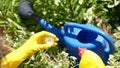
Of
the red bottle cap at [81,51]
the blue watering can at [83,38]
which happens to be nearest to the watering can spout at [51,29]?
the blue watering can at [83,38]

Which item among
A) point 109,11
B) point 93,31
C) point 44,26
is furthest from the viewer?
point 109,11

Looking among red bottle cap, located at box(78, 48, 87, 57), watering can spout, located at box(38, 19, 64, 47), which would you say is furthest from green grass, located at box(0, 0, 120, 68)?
red bottle cap, located at box(78, 48, 87, 57)

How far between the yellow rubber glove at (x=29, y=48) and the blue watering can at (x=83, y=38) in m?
0.10

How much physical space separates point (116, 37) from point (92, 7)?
35 centimetres

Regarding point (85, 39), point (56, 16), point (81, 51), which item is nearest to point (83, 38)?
point (85, 39)

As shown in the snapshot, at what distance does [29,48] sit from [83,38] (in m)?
0.36

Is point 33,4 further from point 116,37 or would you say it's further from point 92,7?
point 116,37

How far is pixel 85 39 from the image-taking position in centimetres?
258

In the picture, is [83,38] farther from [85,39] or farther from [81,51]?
[81,51]

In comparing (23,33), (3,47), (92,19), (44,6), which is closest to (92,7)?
(92,19)

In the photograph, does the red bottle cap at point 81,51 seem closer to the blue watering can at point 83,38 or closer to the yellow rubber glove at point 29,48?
the blue watering can at point 83,38

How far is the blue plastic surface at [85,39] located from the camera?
248cm

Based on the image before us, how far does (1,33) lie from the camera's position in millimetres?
2910

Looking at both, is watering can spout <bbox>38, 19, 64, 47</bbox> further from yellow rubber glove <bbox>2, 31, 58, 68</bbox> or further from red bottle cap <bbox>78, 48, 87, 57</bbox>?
red bottle cap <bbox>78, 48, 87, 57</bbox>
